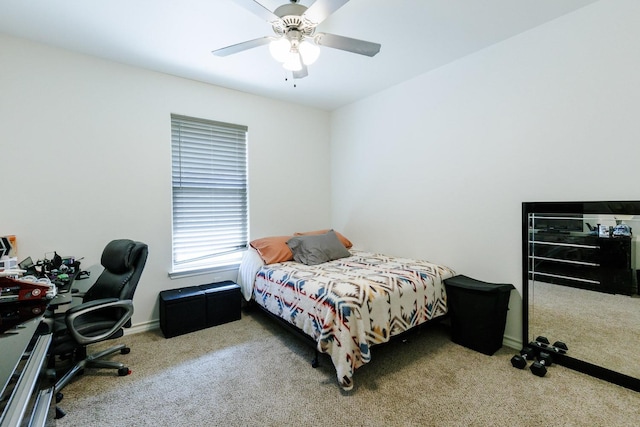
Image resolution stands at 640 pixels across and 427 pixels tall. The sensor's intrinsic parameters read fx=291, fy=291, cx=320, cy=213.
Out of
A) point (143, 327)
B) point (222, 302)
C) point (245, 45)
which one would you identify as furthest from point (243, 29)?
point (143, 327)

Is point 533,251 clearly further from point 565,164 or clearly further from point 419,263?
point 419,263

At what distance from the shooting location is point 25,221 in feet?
8.29

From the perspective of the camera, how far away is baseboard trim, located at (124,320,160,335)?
3.00 meters

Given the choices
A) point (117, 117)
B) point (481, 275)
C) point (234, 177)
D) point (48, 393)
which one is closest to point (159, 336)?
point (48, 393)

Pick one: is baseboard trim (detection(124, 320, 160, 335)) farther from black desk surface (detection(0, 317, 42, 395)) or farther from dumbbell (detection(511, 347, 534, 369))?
dumbbell (detection(511, 347, 534, 369))

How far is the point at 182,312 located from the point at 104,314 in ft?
2.65

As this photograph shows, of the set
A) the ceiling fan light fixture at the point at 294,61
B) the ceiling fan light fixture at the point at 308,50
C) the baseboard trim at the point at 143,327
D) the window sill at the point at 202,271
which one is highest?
the ceiling fan light fixture at the point at 308,50

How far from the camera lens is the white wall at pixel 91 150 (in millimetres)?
2512

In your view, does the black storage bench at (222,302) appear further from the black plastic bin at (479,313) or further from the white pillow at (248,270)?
the black plastic bin at (479,313)

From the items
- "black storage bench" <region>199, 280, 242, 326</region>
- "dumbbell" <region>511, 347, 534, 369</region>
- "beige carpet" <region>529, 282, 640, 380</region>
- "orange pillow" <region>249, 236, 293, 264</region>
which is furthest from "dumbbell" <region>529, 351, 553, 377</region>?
"black storage bench" <region>199, 280, 242, 326</region>

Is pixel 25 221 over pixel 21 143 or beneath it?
beneath

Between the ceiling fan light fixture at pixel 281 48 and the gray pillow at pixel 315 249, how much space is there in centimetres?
207

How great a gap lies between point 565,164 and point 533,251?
75cm

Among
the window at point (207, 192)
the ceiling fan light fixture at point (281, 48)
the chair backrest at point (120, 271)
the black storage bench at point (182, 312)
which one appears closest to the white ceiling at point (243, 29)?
the ceiling fan light fixture at point (281, 48)
